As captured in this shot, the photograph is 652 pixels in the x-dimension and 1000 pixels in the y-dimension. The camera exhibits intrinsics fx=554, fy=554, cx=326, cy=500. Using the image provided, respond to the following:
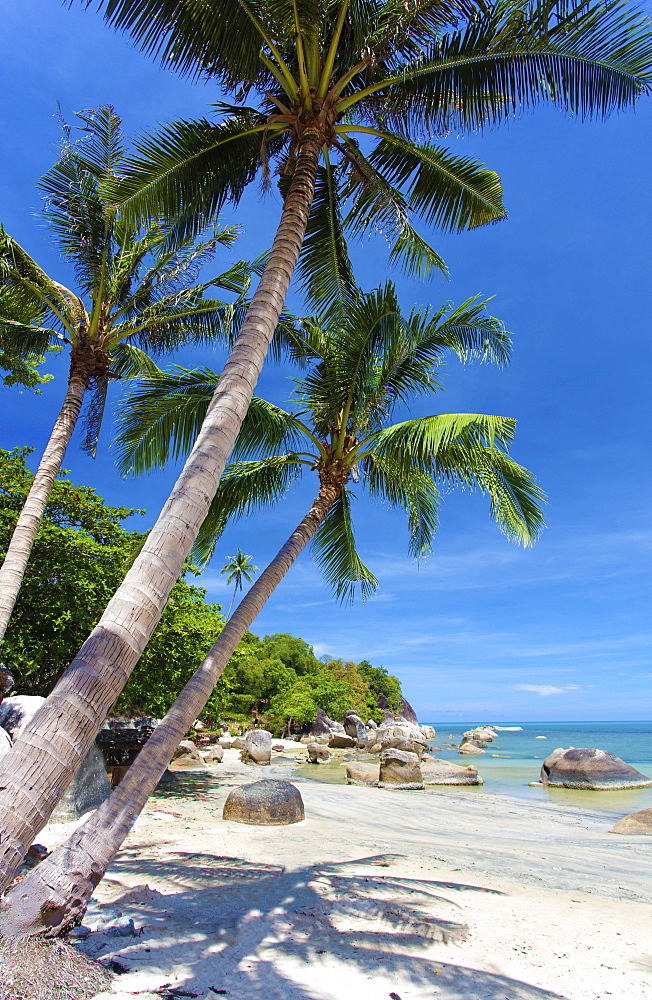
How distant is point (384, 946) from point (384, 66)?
27.5 feet

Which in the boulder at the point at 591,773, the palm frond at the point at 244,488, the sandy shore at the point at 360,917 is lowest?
the sandy shore at the point at 360,917

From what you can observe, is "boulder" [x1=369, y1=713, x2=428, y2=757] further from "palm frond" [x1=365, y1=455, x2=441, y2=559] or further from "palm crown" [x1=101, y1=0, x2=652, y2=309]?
"palm crown" [x1=101, y1=0, x2=652, y2=309]

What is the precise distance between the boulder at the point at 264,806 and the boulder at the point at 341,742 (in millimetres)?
29710

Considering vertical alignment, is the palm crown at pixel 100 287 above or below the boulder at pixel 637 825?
above

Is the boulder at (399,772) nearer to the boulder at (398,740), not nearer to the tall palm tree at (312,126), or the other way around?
the boulder at (398,740)

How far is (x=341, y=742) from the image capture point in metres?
38.3

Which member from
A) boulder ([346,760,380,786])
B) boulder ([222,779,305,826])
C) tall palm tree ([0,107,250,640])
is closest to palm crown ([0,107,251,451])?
tall palm tree ([0,107,250,640])

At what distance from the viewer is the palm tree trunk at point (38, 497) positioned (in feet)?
25.4

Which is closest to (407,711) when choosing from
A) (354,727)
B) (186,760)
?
(354,727)

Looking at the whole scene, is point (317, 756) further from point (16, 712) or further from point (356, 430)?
point (356, 430)

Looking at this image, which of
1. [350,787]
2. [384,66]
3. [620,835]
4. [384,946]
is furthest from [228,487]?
[350,787]

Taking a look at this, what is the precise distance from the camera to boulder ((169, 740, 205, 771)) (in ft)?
61.2

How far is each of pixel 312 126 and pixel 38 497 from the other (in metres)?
6.37

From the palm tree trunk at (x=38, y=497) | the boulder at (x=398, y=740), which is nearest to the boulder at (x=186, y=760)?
the palm tree trunk at (x=38, y=497)
